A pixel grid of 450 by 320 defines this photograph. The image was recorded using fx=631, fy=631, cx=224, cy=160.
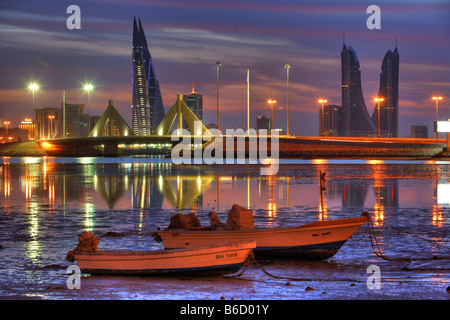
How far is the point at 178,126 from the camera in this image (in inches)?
5989

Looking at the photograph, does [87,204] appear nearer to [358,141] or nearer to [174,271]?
[174,271]

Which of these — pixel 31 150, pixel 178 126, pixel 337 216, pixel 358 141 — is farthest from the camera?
pixel 31 150

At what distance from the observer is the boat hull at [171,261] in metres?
15.2

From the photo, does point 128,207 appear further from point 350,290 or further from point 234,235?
point 350,290

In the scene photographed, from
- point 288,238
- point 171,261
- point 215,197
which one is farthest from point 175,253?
point 215,197

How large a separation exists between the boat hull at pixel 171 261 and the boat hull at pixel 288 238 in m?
1.58

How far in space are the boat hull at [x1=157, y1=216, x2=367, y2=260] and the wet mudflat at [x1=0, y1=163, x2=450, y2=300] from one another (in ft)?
1.08

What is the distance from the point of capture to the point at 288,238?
17250mm

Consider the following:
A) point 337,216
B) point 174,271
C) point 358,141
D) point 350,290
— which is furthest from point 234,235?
point 358,141

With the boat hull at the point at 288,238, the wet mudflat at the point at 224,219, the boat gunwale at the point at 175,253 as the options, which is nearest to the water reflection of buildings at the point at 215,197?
the wet mudflat at the point at 224,219
